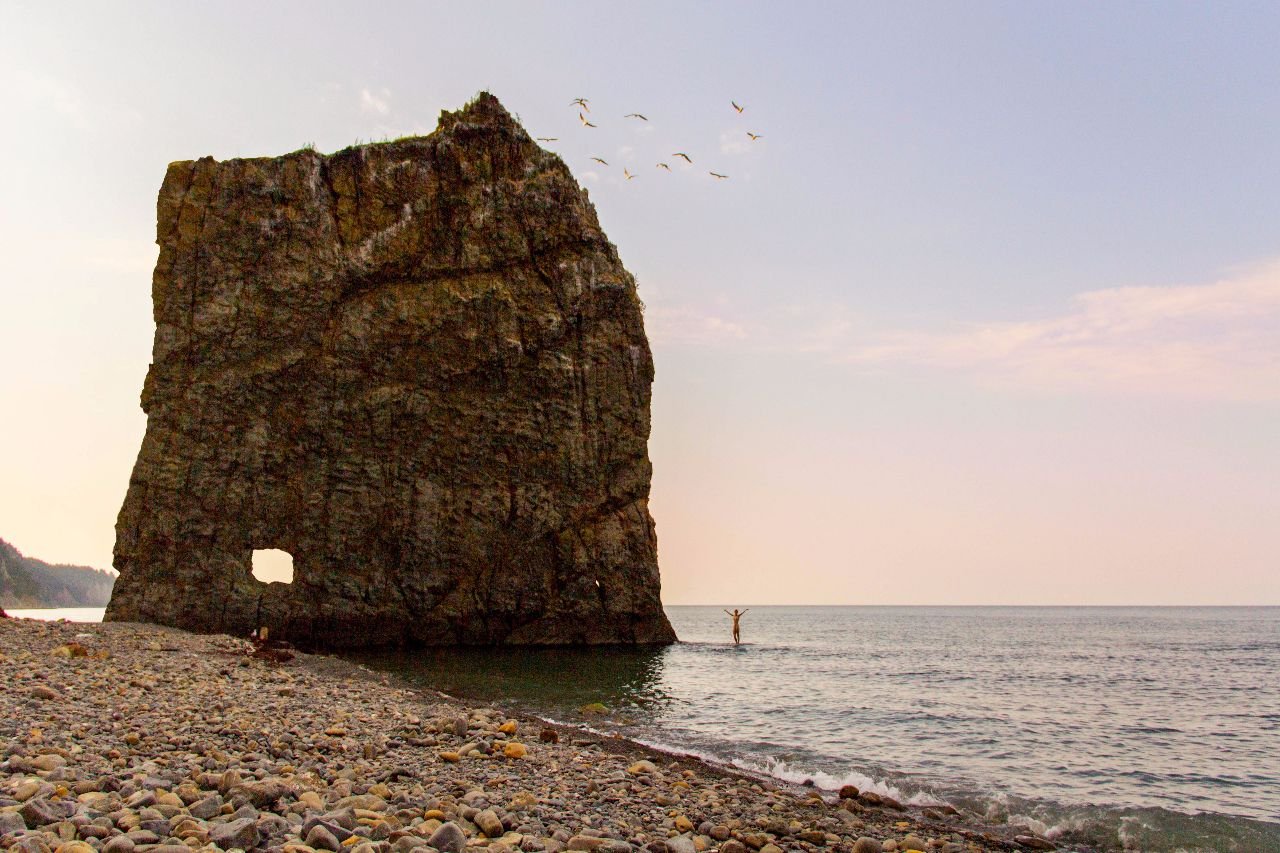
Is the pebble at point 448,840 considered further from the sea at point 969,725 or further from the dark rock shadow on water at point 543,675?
the dark rock shadow on water at point 543,675

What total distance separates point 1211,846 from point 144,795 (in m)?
12.8

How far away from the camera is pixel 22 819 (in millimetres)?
5543

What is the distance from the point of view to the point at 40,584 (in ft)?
452

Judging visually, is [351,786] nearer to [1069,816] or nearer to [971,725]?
[1069,816]

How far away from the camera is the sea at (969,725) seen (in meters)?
12.3

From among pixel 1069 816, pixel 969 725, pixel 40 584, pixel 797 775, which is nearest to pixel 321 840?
pixel 797 775

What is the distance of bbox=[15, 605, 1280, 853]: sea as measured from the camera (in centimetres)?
1232

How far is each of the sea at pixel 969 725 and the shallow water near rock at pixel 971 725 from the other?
0.06m

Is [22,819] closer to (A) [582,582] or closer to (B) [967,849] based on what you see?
(B) [967,849]

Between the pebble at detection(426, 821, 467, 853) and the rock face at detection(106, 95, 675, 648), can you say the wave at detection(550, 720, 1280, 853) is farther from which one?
the rock face at detection(106, 95, 675, 648)

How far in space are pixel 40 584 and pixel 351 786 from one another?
166958 millimetres

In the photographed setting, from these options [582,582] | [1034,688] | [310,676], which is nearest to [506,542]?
[582,582]

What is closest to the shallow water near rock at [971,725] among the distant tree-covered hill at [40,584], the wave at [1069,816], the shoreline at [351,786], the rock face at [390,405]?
the wave at [1069,816]

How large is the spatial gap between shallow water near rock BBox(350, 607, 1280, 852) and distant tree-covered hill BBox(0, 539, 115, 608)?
68.9 meters
